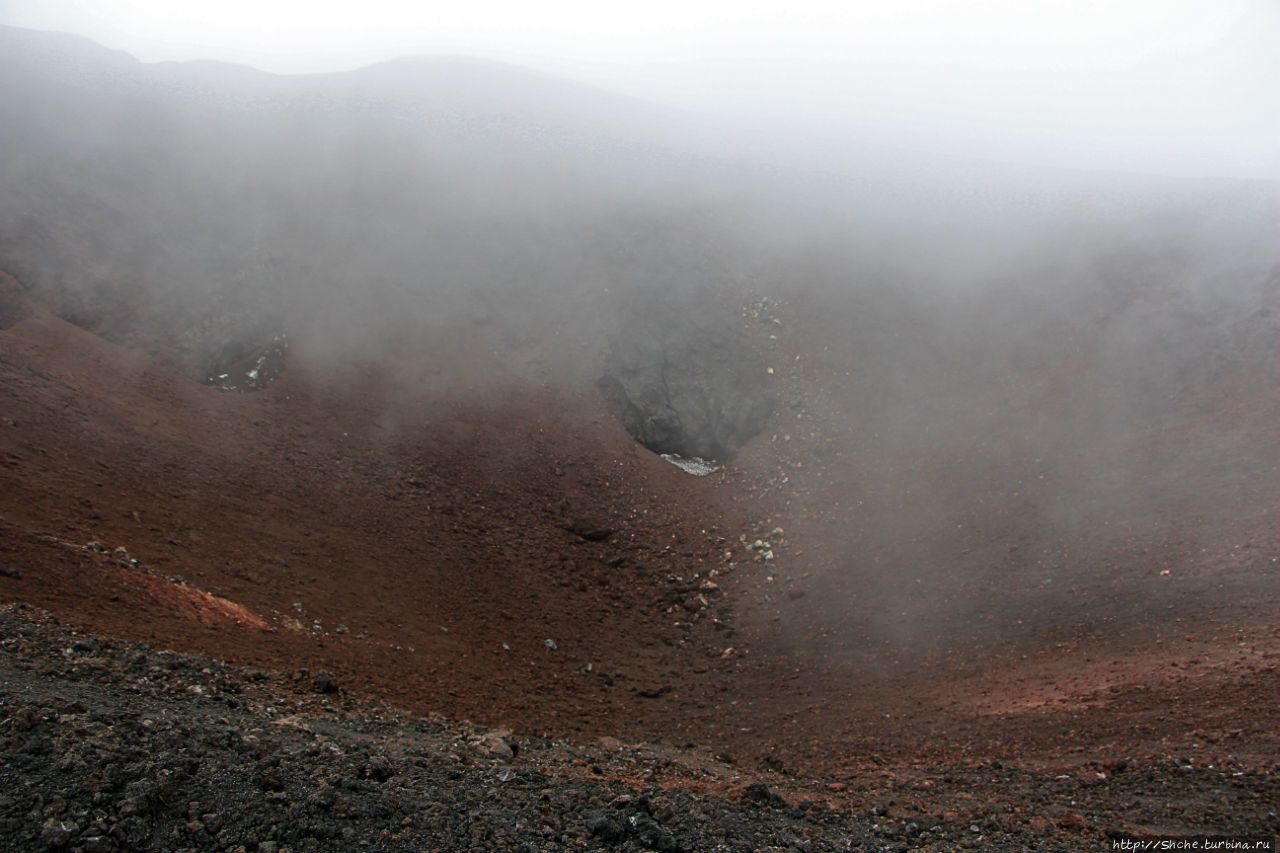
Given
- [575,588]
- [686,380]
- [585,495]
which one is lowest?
[575,588]

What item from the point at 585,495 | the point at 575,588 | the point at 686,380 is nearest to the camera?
the point at 575,588

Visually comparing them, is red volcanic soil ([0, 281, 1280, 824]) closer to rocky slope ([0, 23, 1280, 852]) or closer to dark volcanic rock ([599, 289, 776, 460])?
rocky slope ([0, 23, 1280, 852])

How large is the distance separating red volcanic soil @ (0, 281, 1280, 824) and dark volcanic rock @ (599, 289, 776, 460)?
981 millimetres

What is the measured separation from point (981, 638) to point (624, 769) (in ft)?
20.1

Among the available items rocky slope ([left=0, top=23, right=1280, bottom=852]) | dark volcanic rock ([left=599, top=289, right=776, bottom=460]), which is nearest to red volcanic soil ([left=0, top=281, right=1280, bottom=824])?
rocky slope ([left=0, top=23, right=1280, bottom=852])

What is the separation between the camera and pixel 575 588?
13070 mm

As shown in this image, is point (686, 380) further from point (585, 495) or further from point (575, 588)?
point (575, 588)

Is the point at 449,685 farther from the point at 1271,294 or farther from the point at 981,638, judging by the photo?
the point at 1271,294

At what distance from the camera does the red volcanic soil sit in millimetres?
7883

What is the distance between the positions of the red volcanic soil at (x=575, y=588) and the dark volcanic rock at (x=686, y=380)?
0.98 m

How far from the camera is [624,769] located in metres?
7.29

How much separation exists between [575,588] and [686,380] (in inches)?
287

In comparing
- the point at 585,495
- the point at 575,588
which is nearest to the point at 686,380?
the point at 585,495

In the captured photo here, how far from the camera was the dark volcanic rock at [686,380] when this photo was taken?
58.0 ft
